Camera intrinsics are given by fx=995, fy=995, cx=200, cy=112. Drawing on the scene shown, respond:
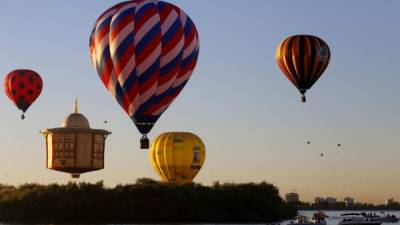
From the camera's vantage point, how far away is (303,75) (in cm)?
8219

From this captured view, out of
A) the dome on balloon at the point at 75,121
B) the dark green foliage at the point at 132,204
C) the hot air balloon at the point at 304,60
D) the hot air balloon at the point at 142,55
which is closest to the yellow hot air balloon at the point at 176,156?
the dark green foliage at the point at 132,204

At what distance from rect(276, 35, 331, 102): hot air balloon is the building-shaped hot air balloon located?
2538 inches

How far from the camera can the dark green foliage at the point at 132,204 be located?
12012cm

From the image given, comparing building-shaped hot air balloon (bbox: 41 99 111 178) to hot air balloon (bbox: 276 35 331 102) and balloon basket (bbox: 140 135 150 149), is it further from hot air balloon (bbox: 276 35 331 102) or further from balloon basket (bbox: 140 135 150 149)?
balloon basket (bbox: 140 135 150 149)

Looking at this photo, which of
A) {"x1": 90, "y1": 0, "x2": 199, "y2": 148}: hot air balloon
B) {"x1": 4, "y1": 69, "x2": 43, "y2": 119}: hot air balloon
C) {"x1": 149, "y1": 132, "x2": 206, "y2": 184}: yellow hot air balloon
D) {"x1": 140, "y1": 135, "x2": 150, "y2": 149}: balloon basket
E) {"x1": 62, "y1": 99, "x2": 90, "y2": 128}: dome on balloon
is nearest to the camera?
{"x1": 140, "y1": 135, "x2": 150, "y2": 149}: balloon basket

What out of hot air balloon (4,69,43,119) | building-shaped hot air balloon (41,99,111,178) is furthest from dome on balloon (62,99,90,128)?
hot air balloon (4,69,43,119)

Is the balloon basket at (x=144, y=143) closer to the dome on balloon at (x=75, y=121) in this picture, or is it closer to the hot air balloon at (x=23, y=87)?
the hot air balloon at (x=23, y=87)

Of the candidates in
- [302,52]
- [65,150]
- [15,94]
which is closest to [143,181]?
[65,150]

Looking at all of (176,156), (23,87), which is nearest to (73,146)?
(176,156)

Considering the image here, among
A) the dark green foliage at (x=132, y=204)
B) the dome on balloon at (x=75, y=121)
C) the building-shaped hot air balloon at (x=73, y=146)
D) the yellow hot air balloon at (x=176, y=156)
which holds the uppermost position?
the dome on balloon at (x=75, y=121)

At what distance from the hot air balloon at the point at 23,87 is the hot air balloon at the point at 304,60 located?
36899 millimetres

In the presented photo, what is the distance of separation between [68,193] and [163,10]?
53.5 m

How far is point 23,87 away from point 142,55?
4089 cm

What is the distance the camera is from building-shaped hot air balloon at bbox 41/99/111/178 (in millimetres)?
143250
